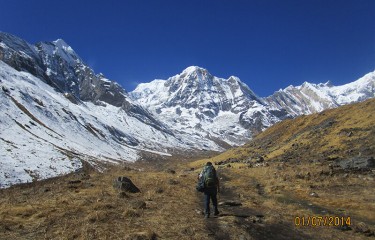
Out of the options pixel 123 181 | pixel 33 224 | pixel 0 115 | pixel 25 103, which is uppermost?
pixel 25 103

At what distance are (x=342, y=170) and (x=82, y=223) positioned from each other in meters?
20.9

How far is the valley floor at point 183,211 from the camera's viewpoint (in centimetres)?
1243

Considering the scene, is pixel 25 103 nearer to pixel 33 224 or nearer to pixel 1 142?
pixel 1 142

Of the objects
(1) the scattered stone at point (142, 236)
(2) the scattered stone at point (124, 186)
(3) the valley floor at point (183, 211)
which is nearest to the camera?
(1) the scattered stone at point (142, 236)

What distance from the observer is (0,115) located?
299 feet

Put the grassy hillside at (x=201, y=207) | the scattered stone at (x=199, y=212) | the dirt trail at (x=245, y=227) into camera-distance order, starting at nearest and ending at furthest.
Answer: the grassy hillside at (x=201, y=207) < the dirt trail at (x=245, y=227) < the scattered stone at (x=199, y=212)

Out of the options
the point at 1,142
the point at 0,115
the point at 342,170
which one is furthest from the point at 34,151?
the point at 342,170

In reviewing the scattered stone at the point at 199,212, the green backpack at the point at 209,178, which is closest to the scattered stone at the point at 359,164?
the green backpack at the point at 209,178

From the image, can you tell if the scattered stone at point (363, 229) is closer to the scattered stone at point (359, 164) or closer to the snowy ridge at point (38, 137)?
the scattered stone at point (359, 164)
